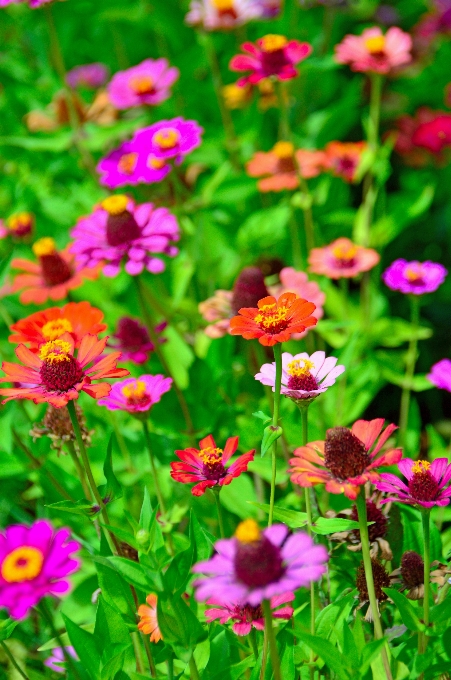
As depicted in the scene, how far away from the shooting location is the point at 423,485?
85 centimetres

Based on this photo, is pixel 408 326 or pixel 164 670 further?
pixel 408 326

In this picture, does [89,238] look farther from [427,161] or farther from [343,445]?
[427,161]

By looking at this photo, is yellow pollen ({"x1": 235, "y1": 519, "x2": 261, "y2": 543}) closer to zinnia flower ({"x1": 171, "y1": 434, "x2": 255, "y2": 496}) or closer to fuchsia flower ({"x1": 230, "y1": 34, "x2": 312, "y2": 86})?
zinnia flower ({"x1": 171, "y1": 434, "x2": 255, "y2": 496})

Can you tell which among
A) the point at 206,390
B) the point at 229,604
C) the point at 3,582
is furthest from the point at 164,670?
the point at 206,390

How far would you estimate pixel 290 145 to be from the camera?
1.66 m

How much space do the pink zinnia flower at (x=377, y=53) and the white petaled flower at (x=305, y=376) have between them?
978 mm

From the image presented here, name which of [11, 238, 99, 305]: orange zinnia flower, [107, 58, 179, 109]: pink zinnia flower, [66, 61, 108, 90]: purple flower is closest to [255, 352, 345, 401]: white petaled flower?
[11, 238, 99, 305]: orange zinnia flower

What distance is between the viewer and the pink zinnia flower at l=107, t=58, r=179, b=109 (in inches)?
73.7

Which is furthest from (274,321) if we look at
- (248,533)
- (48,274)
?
(48,274)

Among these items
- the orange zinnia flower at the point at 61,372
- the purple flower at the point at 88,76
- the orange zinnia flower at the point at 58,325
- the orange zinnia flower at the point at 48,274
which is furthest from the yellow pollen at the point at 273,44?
the purple flower at the point at 88,76

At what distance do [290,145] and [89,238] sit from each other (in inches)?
21.6

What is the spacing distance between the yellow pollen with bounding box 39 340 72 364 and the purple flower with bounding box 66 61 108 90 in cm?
203

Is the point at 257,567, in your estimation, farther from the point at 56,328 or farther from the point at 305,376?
the point at 56,328

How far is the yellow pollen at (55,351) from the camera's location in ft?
2.97
